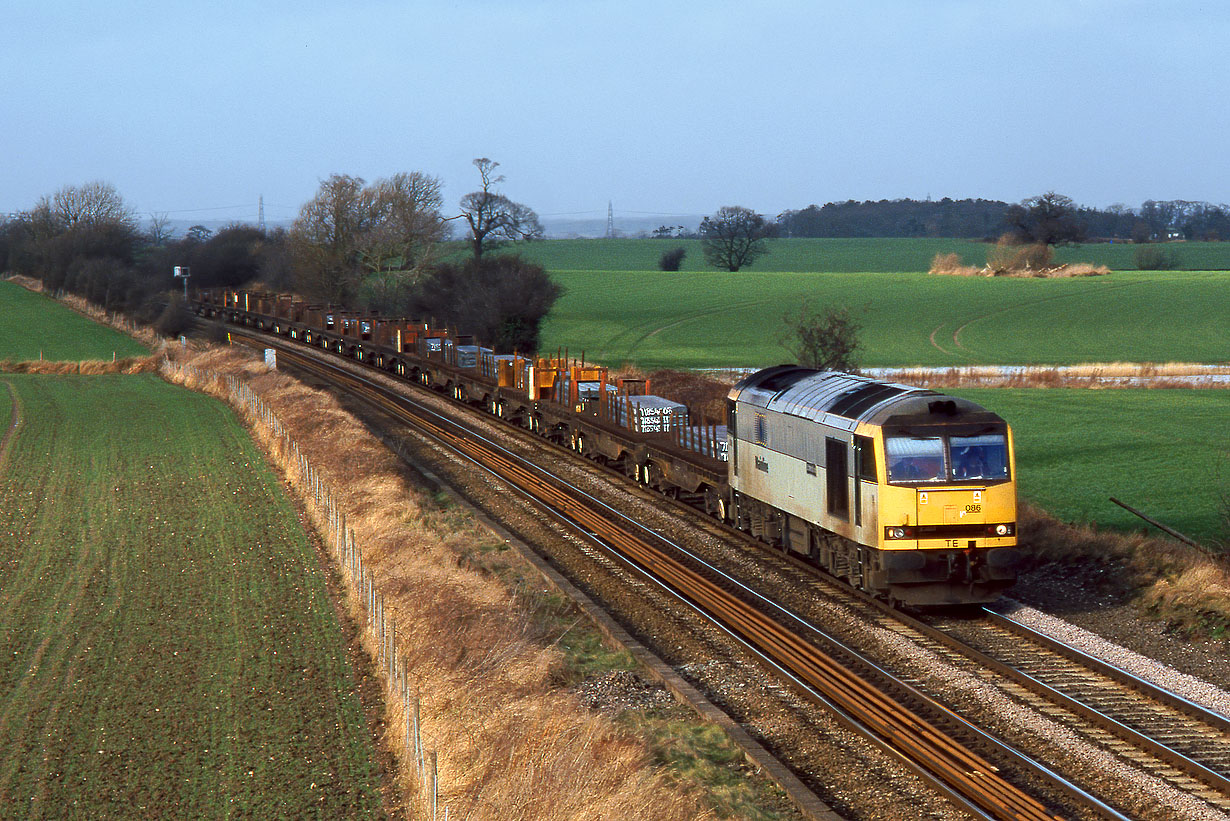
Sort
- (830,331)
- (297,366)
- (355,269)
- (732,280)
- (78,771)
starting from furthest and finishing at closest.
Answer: (732,280) < (355,269) < (297,366) < (830,331) < (78,771)

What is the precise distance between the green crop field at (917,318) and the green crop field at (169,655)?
3284 centimetres

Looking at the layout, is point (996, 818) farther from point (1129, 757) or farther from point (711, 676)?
point (711, 676)

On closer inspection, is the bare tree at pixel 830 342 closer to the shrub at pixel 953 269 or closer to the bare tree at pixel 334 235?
the bare tree at pixel 334 235

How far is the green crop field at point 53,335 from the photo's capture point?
206ft

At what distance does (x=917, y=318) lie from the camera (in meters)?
79.9

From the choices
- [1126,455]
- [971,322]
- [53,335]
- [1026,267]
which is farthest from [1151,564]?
[1026,267]

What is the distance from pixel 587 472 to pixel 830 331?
43.6 ft

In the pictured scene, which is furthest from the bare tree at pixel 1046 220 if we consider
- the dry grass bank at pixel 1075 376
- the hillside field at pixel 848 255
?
the dry grass bank at pixel 1075 376

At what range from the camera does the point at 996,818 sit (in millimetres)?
10281

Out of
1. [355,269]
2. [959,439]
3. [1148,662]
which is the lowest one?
[1148,662]

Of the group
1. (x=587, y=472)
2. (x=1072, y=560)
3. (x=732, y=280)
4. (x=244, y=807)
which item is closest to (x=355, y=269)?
(x=732, y=280)

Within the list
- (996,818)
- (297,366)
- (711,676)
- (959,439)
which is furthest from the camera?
(297,366)

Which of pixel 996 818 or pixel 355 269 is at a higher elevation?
pixel 355 269

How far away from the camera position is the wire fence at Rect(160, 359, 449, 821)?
11.0 meters
